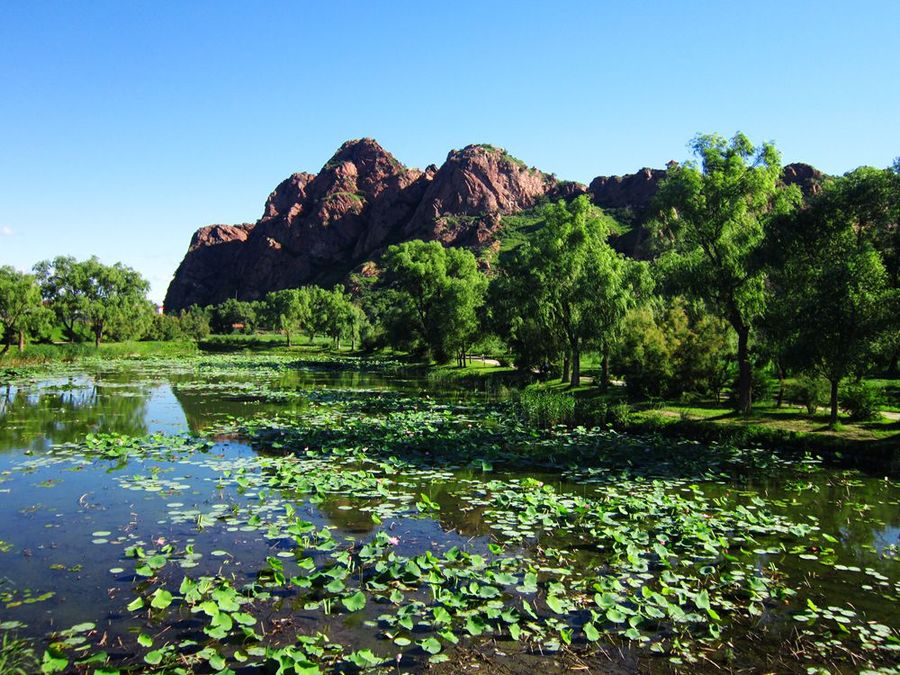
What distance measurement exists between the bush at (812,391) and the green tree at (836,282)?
2.08 metres

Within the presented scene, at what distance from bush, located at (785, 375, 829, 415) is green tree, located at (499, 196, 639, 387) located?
884 centimetres

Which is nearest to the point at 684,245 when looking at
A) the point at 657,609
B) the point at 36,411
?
the point at 657,609

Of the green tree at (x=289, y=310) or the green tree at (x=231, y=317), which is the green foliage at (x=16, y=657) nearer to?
the green tree at (x=289, y=310)

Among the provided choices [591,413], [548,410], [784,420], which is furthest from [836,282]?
[548,410]

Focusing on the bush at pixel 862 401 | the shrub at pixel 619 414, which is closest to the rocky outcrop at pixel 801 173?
the bush at pixel 862 401

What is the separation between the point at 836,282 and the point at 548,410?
36.5ft

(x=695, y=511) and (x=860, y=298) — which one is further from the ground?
(x=860, y=298)

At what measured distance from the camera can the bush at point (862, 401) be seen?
1964 centimetres

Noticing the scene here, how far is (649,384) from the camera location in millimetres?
26469

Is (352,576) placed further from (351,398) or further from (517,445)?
(351,398)

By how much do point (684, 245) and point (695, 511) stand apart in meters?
15.9

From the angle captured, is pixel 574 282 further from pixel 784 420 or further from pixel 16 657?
pixel 16 657

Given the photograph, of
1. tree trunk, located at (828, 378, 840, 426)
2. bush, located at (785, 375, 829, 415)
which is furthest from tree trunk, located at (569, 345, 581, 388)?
tree trunk, located at (828, 378, 840, 426)

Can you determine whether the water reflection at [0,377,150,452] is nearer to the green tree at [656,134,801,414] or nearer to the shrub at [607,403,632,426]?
the shrub at [607,403,632,426]
